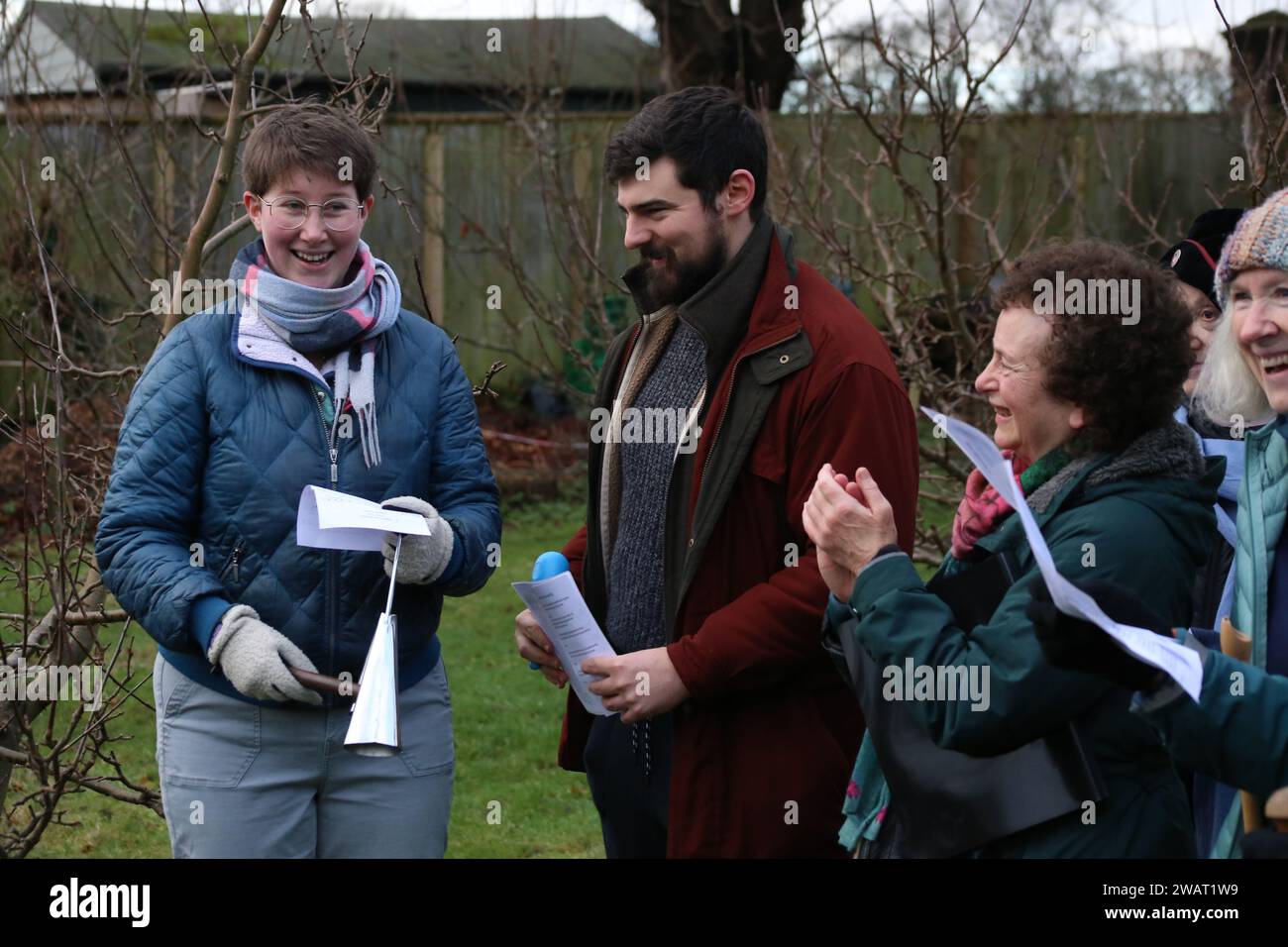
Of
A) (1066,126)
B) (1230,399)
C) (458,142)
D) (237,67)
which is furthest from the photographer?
(458,142)

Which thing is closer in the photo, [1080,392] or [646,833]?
[1080,392]

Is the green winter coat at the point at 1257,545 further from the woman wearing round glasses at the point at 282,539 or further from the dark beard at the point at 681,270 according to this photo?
the woman wearing round glasses at the point at 282,539

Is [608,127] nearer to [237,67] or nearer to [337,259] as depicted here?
[237,67]

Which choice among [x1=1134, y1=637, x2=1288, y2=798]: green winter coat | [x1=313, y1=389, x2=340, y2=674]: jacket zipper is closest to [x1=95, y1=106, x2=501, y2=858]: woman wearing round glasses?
[x1=313, y1=389, x2=340, y2=674]: jacket zipper

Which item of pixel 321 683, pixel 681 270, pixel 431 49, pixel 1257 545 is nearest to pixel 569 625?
pixel 321 683

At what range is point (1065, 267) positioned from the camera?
2766mm

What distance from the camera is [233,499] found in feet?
10.3

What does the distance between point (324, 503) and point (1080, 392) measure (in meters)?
1.43

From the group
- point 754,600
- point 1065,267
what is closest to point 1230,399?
point 1065,267

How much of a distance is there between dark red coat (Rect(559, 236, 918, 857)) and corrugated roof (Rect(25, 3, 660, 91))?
4.82 meters

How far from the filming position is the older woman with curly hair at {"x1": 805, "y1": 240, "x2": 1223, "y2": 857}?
2.48 meters

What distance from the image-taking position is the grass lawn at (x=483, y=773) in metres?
5.71

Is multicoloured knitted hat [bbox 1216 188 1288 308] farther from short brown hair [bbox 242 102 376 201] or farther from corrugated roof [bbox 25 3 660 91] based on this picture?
corrugated roof [bbox 25 3 660 91]

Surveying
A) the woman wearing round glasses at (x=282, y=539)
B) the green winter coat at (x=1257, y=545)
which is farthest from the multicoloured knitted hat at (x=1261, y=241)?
the woman wearing round glasses at (x=282, y=539)
